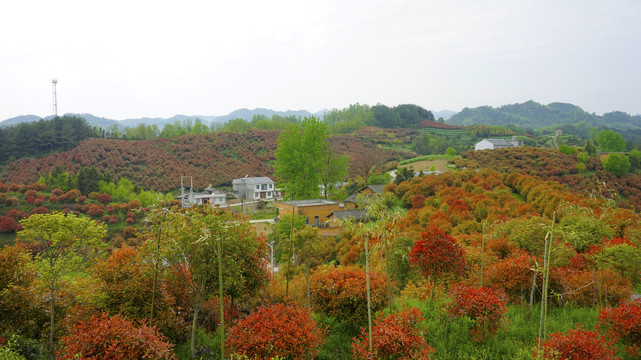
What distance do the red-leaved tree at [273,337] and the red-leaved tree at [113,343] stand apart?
107 centimetres

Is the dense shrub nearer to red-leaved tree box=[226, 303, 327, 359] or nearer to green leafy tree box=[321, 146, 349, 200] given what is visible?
green leafy tree box=[321, 146, 349, 200]

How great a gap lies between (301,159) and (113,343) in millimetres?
24358

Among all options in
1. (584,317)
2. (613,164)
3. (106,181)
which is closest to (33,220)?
(584,317)

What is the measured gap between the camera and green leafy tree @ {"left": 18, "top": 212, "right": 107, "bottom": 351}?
623 centimetres

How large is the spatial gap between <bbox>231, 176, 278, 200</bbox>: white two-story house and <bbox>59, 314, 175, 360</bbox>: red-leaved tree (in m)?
48.6

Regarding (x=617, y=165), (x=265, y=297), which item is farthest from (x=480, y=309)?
(x=617, y=165)

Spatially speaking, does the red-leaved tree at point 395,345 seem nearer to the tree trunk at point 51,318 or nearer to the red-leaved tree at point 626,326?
the red-leaved tree at point 626,326

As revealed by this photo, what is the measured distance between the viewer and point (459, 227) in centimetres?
1532

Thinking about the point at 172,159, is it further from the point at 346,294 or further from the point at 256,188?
the point at 346,294

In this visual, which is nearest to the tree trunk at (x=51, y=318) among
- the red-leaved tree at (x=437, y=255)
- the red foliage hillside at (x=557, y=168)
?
the red-leaved tree at (x=437, y=255)

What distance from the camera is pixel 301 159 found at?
28.6m

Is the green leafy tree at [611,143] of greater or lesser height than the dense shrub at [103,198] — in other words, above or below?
above

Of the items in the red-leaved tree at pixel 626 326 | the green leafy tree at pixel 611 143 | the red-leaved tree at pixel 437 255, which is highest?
the green leafy tree at pixel 611 143

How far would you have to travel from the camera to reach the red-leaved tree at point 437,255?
652 cm
